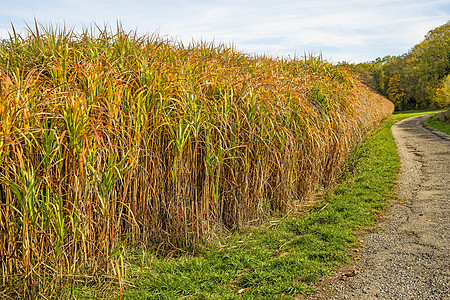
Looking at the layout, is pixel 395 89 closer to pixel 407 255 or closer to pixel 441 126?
pixel 441 126

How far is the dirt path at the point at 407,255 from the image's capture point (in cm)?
261

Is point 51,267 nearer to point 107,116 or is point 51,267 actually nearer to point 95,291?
point 95,291

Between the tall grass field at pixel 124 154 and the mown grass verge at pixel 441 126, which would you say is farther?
the mown grass verge at pixel 441 126

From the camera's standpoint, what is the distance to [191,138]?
131 inches

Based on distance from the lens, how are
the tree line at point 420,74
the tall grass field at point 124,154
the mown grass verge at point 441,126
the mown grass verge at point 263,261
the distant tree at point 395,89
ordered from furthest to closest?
the distant tree at point 395,89
the tree line at point 420,74
the mown grass verge at point 441,126
the mown grass verge at point 263,261
the tall grass field at point 124,154

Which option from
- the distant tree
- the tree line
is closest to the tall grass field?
the tree line

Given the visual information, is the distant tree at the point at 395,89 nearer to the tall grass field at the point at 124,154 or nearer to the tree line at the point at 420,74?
the tree line at the point at 420,74

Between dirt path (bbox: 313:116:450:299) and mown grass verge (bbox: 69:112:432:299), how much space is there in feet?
0.56

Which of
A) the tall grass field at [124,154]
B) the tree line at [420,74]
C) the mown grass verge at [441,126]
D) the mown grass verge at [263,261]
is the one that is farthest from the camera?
the tree line at [420,74]

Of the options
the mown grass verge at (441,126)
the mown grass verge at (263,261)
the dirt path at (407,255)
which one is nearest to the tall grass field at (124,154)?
the mown grass verge at (263,261)

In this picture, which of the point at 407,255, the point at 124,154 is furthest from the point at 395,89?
the point at 124,154

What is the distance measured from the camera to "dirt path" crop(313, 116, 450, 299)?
2607mm

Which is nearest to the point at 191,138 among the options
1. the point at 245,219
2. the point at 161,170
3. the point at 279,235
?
the point at 161,170

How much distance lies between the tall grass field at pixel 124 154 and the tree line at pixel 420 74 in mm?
30837
